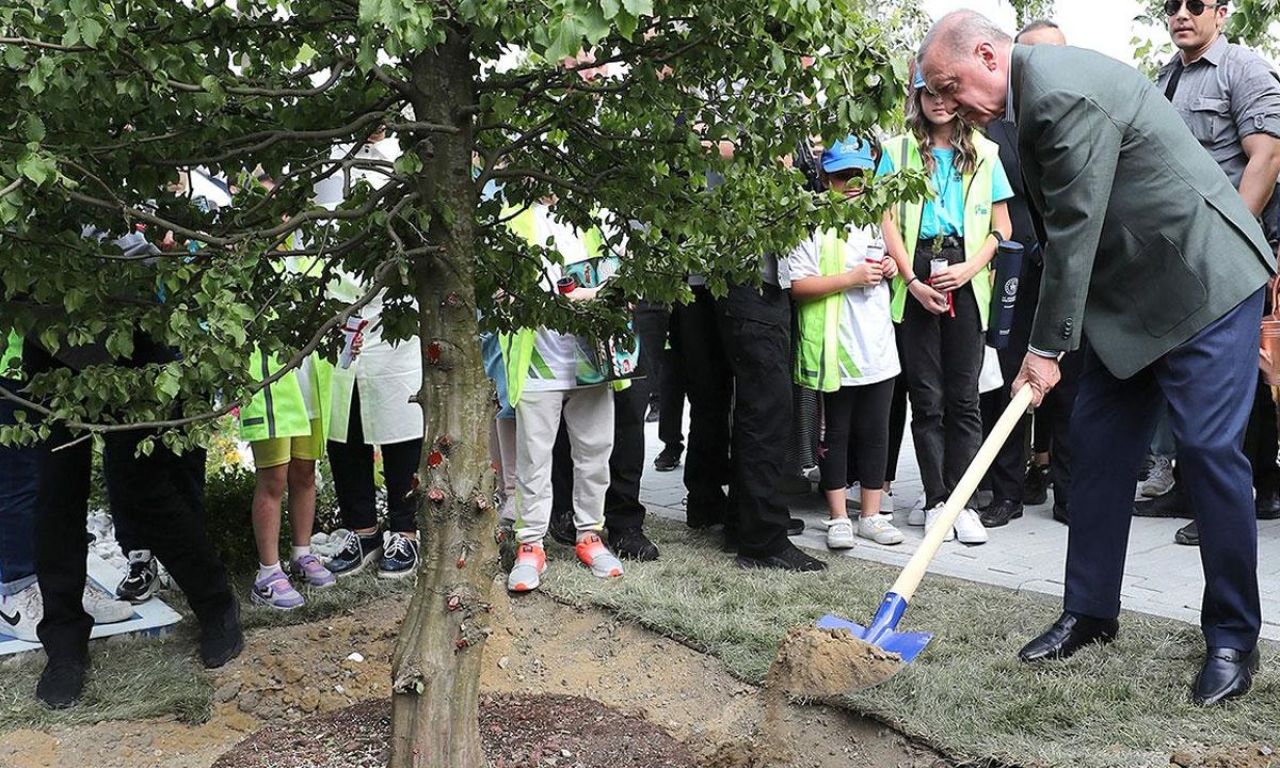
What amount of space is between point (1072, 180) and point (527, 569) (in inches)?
103

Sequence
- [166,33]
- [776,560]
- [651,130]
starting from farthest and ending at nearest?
[776,560] → [651,130] → [166,33]

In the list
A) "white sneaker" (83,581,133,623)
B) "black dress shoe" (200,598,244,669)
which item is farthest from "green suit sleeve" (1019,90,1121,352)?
"white sneaker" (83,581,133,623)

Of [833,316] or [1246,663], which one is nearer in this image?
[1246,663]

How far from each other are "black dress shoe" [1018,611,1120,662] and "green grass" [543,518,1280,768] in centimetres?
5

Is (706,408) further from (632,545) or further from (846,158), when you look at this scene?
(846,158)

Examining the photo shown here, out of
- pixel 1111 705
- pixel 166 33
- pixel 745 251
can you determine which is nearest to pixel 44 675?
pixel 166 33

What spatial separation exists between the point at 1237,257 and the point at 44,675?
3940 mm

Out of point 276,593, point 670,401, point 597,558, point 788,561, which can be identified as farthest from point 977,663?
point 670,401

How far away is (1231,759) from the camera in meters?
2.86

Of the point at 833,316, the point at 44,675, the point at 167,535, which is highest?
the point at 833,316

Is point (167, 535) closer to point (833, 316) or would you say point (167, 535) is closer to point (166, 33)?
point (166, 33)

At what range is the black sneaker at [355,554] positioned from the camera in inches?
207

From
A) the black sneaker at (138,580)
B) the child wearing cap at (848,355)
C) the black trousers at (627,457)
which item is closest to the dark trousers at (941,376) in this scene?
the child wearing cap at (848,355)

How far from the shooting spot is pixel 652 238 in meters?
3.41
